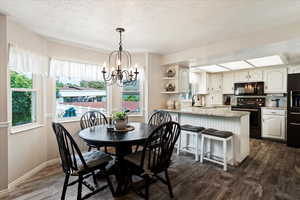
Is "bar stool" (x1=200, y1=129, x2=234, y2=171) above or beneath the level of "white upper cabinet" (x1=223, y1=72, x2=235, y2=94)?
beneath

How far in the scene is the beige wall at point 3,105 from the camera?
212cm

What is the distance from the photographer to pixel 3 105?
2145 millimetres

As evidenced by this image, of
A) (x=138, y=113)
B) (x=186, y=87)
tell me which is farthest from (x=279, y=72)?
(x=138, y=113)

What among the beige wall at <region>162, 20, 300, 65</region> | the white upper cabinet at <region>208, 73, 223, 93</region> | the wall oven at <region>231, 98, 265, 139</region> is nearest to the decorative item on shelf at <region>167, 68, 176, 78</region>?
the beige wall at <region>162, 20, 300, 65</region>

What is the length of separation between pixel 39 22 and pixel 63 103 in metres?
1.59

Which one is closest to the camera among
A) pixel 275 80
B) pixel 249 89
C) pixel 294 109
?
pixel 294 109

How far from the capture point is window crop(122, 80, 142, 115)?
4.11 metres

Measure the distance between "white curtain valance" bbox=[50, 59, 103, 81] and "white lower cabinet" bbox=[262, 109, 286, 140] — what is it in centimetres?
481

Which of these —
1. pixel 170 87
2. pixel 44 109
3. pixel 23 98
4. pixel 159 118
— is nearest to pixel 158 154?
pixel 159 118

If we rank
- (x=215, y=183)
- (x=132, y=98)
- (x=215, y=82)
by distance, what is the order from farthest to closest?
(x=215, y=82)
(x=132, y=98)
(x=215, y=183)

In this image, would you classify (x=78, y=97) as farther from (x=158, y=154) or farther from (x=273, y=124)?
(x=273, y=124)

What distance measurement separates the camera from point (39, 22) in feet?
7.80

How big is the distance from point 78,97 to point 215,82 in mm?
4766

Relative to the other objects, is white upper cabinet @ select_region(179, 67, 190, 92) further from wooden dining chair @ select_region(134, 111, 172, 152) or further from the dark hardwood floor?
the dark hardwood floor
